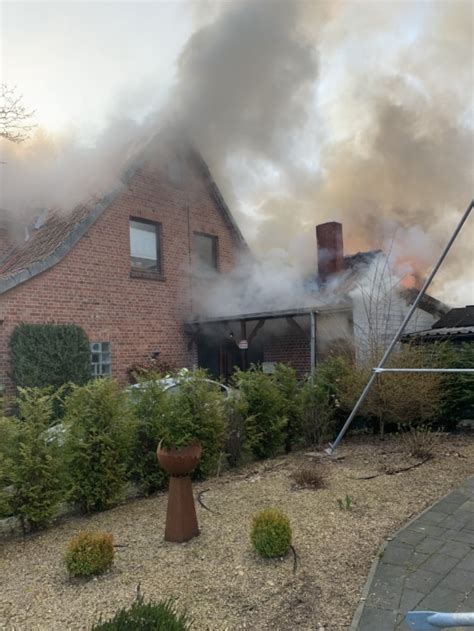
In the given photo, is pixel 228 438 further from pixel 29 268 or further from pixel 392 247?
pixel 392 247

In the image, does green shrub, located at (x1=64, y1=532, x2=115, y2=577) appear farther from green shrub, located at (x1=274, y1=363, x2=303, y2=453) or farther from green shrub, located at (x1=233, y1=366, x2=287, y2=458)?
green shrub, located at (x1=274, y1=363, x2=303, y2=453)

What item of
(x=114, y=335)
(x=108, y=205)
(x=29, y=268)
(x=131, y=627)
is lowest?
(x=131, y=627)

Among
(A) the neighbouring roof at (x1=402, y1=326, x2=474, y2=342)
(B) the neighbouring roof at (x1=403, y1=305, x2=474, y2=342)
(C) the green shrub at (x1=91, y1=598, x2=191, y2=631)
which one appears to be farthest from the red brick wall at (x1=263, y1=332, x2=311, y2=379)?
(C) the green shrub at (x1=91, y1=598, x2=191, y2=631)

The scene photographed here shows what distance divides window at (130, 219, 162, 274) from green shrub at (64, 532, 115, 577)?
30.7ft

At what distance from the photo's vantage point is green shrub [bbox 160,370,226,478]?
5219 mm

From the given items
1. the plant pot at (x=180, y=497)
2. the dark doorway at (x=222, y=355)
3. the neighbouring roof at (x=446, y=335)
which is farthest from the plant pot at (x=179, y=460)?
the dark doorway at (x=222, y=355)

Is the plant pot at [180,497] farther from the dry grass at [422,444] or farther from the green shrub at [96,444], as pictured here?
the dry grass at [422,444]

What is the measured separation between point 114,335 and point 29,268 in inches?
97.2

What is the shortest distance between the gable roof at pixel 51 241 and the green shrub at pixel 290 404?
18.4 ft

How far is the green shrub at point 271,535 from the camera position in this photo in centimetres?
341

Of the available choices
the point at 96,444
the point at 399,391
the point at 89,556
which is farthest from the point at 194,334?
the point at 89,556

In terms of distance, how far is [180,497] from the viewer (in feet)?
12.7

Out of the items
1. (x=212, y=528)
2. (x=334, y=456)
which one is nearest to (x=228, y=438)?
(x=334, y=456)

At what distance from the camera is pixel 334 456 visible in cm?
652
